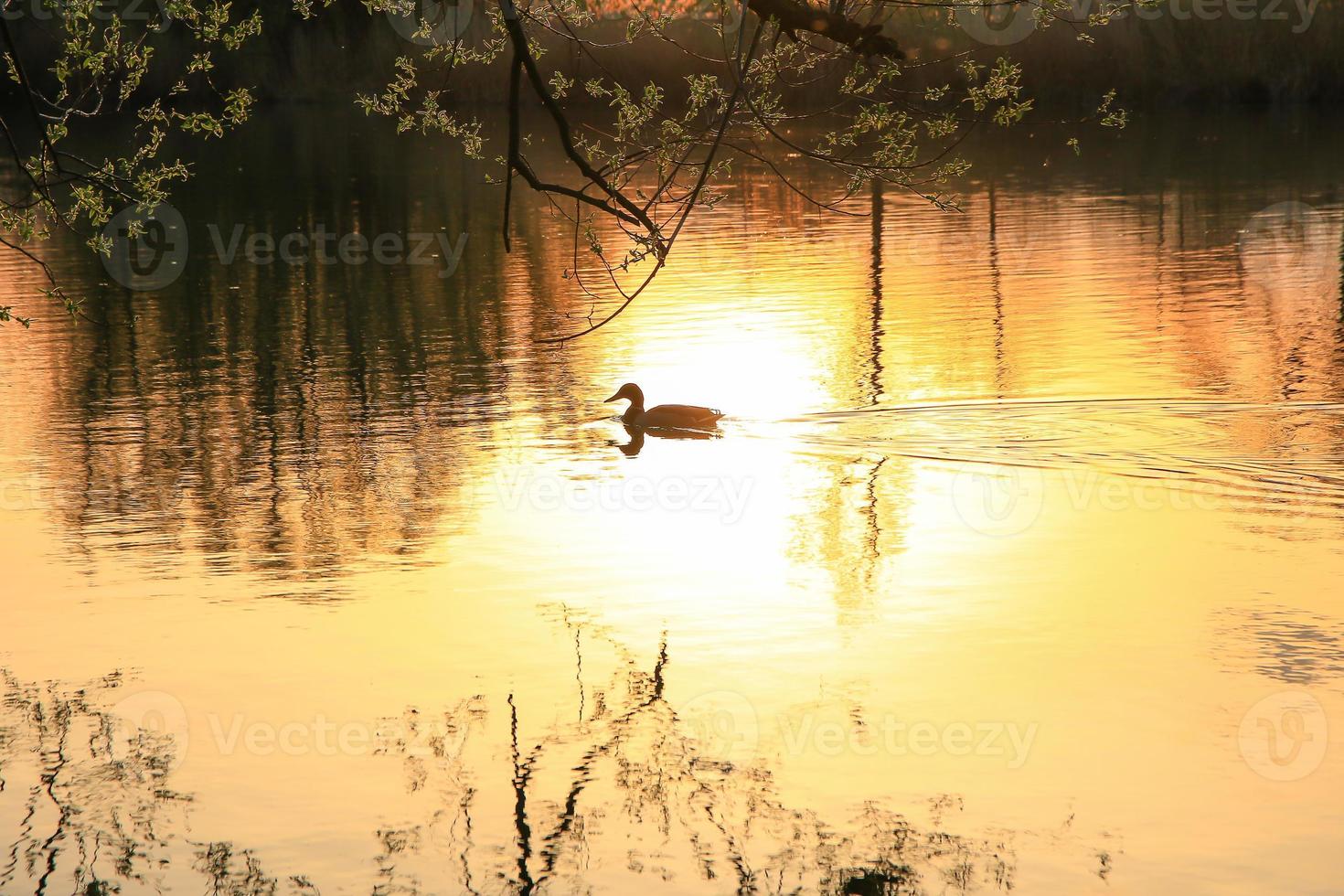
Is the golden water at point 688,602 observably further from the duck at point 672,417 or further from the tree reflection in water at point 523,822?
the duck at point 672,417

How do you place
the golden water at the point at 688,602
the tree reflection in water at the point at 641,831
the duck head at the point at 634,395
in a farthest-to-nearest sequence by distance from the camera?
the duck head at the point at 634,395
the golden water at the point at 688,602
the tree reflection in water at the point at 641,831

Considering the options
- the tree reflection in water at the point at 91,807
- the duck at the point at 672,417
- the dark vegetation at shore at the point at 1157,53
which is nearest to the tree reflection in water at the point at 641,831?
the tree reflection in water at the point at 91,807

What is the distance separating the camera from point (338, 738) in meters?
8.72

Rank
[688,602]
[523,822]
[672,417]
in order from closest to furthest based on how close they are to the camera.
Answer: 1. [523,822]
2. [688,602]
3. [672,417]

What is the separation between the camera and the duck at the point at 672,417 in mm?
15266

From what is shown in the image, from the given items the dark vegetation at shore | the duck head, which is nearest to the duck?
the duck head

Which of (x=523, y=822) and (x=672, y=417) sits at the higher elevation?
(x=672, y=417)

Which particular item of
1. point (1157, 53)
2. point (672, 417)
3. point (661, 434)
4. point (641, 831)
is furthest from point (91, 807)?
point (1157, 53)

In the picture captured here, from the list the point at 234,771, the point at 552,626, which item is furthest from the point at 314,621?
the point at 234,771

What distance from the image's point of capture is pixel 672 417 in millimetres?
15273

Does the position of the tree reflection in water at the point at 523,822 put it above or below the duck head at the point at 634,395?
below

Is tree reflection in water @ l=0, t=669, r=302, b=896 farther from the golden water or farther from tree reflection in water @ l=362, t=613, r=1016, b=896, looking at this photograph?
tree reflection in water @ l=362, t=613, r=1016, b=896

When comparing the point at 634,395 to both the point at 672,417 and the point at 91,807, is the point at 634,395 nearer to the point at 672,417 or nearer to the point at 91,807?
the point at 672,417

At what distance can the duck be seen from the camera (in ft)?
50.1
